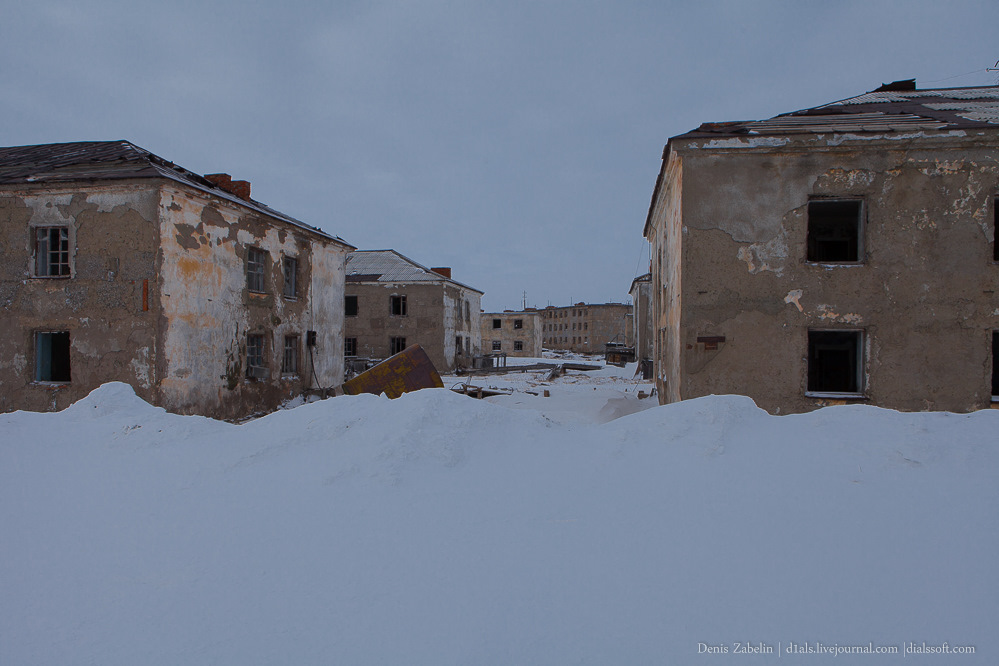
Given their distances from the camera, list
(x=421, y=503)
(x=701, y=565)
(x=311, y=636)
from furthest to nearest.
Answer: (x=421, y=503) → (x=701, y=565) → (x=311, y=636)

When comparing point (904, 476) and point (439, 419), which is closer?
point (904, 476)

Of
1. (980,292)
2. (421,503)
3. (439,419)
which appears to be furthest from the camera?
(980,292)

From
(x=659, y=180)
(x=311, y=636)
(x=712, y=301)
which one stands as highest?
(x=659, y=180)

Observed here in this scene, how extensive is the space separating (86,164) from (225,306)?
3.85 metres

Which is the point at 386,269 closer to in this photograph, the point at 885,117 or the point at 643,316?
the point at 643,316

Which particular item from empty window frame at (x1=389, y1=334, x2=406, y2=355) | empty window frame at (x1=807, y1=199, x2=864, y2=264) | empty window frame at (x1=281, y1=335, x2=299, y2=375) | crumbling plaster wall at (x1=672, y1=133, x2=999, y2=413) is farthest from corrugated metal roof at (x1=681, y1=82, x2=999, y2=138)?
empty window frame at (x1=389, y1=334, x2=406, y2=355)

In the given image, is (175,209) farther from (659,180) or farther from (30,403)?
(659,180)

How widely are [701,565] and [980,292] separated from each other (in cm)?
890

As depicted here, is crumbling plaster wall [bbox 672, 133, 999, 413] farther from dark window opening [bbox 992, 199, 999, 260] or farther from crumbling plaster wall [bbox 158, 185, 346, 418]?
crumbling plaster wall [bbox 158, 185, 346, 418]

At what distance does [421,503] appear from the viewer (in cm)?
400

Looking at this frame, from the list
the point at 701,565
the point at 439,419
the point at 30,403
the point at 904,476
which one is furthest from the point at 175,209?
the point at 904,476

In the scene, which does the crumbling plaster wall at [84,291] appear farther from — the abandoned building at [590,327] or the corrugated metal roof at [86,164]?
the abandoned building at [590,327]

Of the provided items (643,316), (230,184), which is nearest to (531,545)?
(230,184)

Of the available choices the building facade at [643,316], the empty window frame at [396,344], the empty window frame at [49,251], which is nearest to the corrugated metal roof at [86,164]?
the empty window frame at [49,251]
